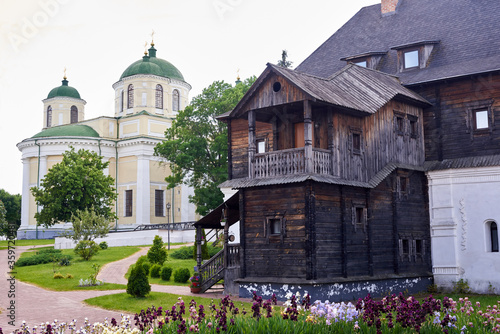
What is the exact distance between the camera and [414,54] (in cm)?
2759

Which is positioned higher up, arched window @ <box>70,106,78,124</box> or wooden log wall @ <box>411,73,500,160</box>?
arched window @ <box>70,106,78,124</box>

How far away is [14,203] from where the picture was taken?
9106cm

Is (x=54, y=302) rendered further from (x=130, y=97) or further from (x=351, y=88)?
(x=130, y=97)

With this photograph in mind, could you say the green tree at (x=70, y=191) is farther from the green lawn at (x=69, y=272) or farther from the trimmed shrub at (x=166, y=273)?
the trimmed shrub at (x=166, y=273)

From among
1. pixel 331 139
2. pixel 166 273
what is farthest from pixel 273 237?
pixel 166 273

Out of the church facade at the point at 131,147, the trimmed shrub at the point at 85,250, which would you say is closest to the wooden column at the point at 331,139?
the trimmed shrub at the point at 85,250

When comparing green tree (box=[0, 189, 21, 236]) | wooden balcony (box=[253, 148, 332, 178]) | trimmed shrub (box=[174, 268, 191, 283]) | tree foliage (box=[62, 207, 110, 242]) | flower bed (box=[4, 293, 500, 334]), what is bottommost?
trimmed shrub (box=[174, 268, 191, 283])

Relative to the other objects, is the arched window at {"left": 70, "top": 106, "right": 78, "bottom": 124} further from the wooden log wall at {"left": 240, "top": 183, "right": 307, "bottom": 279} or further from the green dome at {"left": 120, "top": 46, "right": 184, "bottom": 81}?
the wooden log wall at {"left": 240, "top": 183, "right": 307, "bottom": 279}

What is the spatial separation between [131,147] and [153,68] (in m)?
9.29

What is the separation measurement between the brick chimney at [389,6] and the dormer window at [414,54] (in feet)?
13.6

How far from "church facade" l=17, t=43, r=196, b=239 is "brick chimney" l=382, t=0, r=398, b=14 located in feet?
110

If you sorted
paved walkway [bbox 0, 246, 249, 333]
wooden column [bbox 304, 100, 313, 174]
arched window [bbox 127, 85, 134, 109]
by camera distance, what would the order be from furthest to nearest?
arched window [bbox 127, 85, 134, 109], wooden column [bbox 304, 100, 313, 174], paved walkway [bbox 0, 246, 249, 333]

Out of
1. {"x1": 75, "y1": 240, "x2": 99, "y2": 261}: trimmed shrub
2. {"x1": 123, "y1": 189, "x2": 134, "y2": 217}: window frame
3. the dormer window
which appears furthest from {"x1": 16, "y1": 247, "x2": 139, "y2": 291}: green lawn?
{"x1": 123, "y1": 189, "x2": 134, "y2": 217}: window frame

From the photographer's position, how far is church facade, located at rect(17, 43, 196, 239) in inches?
2386
